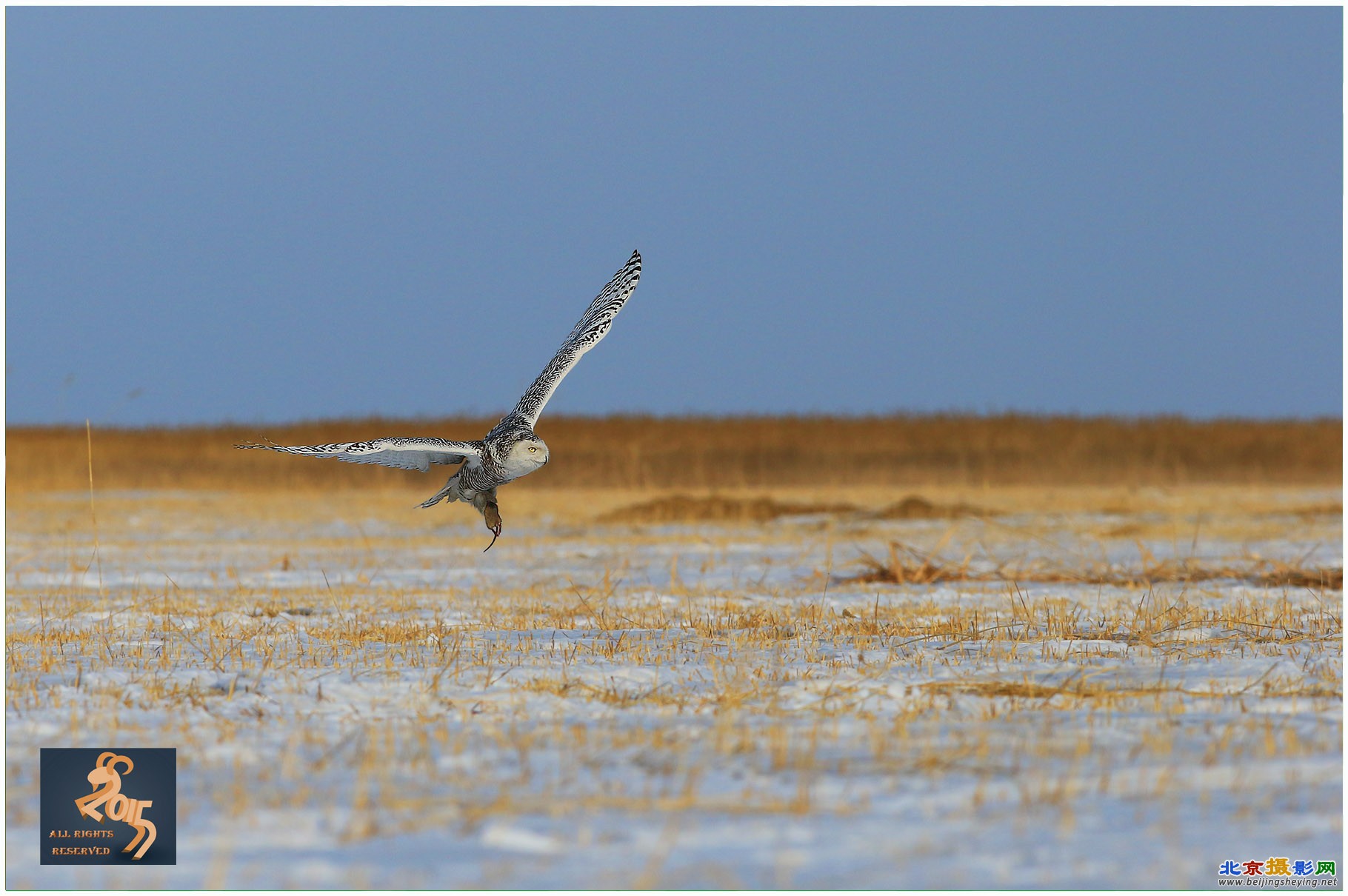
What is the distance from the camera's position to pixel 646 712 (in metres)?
5.30

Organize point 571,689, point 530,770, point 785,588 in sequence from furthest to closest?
1. point 785,588
2. point 571,689
3. point 530,770

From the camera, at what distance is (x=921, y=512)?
64.0ft

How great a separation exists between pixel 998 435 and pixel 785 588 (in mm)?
19587

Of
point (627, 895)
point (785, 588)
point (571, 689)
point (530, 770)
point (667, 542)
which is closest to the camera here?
point (627, 895)

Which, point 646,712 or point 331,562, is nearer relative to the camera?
point 646,712

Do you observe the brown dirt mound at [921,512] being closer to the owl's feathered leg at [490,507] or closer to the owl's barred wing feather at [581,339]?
the owl's barred wing feather at [581,339]

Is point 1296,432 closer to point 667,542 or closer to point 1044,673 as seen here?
point 667,542

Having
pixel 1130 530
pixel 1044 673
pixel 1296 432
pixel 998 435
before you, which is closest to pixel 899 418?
pixel 998 435

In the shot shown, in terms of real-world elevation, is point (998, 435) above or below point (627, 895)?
above
